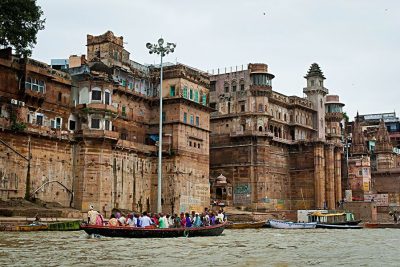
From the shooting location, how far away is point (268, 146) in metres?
64.7

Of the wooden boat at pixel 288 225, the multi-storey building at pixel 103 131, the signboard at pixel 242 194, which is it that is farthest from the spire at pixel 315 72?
the wooden boat at pixel 288 225

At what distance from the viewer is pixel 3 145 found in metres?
39.0

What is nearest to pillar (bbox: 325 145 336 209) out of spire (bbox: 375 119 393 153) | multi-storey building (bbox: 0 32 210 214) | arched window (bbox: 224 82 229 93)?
arched window (bbox: 224 82 229 93)

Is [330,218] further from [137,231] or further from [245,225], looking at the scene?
[137,231]

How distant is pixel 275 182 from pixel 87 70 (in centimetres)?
2869

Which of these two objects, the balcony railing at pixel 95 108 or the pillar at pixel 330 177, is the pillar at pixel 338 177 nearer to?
the pillar at pixel 330 177

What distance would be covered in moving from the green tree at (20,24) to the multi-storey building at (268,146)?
28063mm

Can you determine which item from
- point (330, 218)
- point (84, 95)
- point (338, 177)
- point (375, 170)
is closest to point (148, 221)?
point (84, 95)

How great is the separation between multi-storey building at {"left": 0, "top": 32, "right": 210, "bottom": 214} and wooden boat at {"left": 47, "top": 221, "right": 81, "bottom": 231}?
21.2 feet

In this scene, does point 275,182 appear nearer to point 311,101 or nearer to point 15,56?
point 311,101

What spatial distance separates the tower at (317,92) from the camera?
73.4 metres

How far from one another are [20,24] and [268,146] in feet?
106

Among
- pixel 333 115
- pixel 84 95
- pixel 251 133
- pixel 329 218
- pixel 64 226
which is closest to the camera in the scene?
pixel 64 226

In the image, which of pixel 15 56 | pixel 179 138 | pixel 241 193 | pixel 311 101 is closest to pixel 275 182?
pixel 241 193
